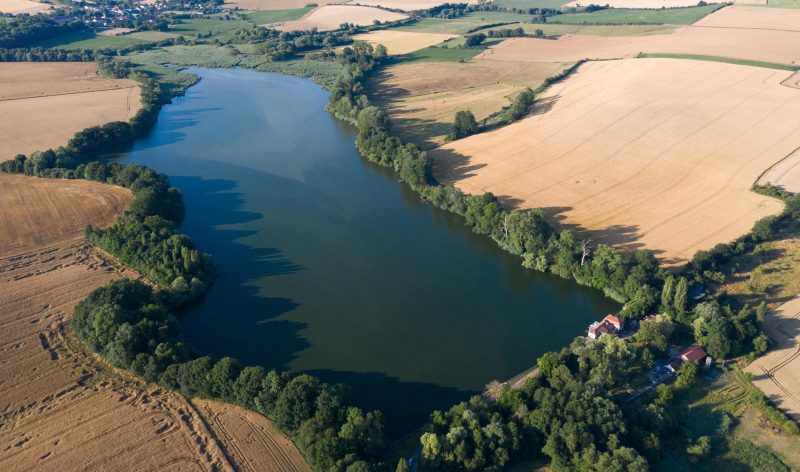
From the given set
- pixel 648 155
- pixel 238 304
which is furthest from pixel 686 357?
pixel 648 155

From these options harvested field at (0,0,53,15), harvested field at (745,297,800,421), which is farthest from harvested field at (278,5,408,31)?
harvested field at (745,297,800,421)

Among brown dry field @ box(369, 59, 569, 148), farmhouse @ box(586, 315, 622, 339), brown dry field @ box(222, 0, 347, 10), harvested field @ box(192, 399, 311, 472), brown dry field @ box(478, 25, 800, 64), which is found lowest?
harvested field @ box(192, 399, 311, 472)

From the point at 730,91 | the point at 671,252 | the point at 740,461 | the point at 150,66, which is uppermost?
the point at 150,66

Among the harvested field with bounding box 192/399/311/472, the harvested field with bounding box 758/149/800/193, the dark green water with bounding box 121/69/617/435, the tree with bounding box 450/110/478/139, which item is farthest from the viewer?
the tree with bounding box 450/110/478/139

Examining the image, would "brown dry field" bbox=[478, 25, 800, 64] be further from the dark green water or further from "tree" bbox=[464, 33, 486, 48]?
the dark green water

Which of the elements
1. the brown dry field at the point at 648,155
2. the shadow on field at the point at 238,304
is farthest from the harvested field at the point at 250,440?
the brown dry field at the point at 648,155

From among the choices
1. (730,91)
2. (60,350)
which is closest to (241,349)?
(60,350)

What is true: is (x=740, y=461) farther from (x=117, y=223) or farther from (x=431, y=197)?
(x=117, y=223)

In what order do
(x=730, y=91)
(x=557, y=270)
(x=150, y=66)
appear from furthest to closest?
1. (x=150, y=66)
2. (x=730, y=91)
3. (x=557, y=270)
